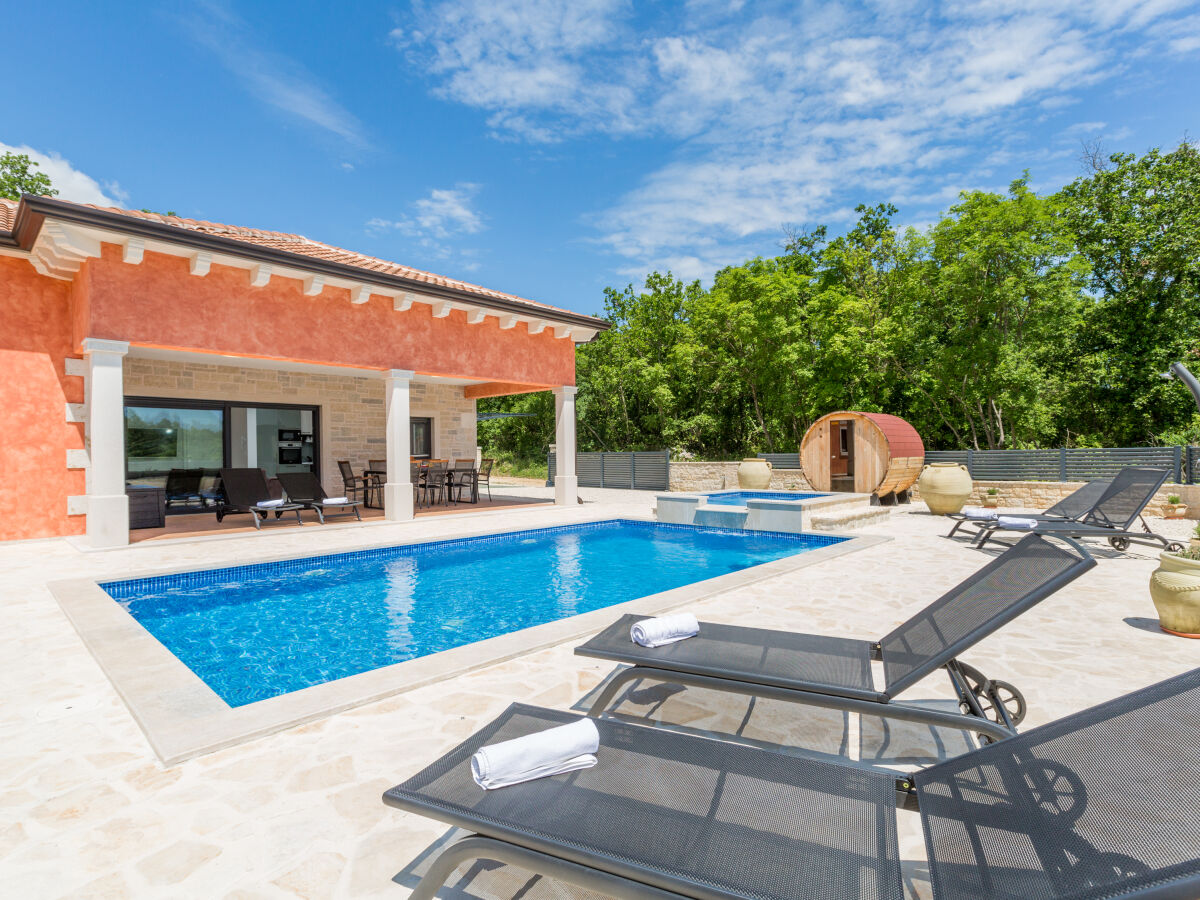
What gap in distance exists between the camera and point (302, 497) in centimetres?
1098

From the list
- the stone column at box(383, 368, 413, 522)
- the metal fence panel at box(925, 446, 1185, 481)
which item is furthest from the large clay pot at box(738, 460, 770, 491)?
the stone column at box(383, 368, 413, 522)

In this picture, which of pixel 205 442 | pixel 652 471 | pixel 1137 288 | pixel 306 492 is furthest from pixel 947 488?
pixel 205 442

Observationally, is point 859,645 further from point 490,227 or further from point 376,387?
point 490,227

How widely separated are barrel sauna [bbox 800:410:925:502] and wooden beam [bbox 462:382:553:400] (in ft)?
20.9

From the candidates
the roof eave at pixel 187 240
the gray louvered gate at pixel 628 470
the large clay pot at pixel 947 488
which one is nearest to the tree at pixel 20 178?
the roof eave at pixel 187 240

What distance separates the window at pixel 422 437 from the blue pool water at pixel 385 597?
6602mm

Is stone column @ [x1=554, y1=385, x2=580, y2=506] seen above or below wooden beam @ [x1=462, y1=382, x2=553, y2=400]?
below

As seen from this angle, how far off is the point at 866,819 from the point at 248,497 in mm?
11628

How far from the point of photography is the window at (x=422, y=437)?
1534cm

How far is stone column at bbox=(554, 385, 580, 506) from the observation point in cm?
1330

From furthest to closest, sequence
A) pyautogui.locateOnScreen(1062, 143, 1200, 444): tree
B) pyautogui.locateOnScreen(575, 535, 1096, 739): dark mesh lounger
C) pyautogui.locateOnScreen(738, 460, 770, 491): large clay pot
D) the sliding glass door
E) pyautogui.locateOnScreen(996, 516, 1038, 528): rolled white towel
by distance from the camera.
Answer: pyautogui.locateOnScreen(1062, 143, 1200, 444): tree < pyautogui.locateOnScreen(738, 460, 770, 491): large clay pot < the sliding glass door < pyautogui.locateOnScreen(996, 516, 1038, 528): rolled white towel < pyautogui.locateOnScreen(575, 535, 1096, 739): dark mesh lounger

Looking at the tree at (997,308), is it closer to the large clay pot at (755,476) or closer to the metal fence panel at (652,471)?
the large clay pot at (755,476)

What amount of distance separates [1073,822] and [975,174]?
73.9ft

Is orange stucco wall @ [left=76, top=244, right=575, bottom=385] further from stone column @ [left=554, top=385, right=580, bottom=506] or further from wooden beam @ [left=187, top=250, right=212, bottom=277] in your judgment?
stone column @ [left=554, top=385, right=580, bottom=506]
